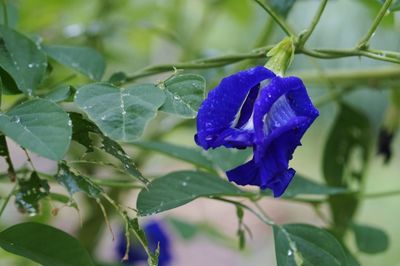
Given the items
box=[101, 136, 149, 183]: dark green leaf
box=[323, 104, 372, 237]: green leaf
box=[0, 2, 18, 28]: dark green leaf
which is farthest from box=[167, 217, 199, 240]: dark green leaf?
box=[101, 136, 149, 183]: dark green leaf

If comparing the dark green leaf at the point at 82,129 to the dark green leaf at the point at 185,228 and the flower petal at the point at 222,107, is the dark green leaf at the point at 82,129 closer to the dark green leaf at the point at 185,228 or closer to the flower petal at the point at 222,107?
the flower petal at the point at 222,107

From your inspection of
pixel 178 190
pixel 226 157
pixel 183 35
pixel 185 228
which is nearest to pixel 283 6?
pixel 226 157

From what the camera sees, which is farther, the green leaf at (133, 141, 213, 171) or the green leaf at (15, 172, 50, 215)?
the green leaf at (133, 141, 213, 171)

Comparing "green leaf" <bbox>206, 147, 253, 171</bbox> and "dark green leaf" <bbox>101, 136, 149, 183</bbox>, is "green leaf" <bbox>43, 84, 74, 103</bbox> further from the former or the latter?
"green leaf" <bbox>206, 147, 253, 171</bbox>

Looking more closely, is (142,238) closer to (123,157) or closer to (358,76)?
(123,157)

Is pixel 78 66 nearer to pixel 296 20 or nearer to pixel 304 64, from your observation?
pixel 304 64
